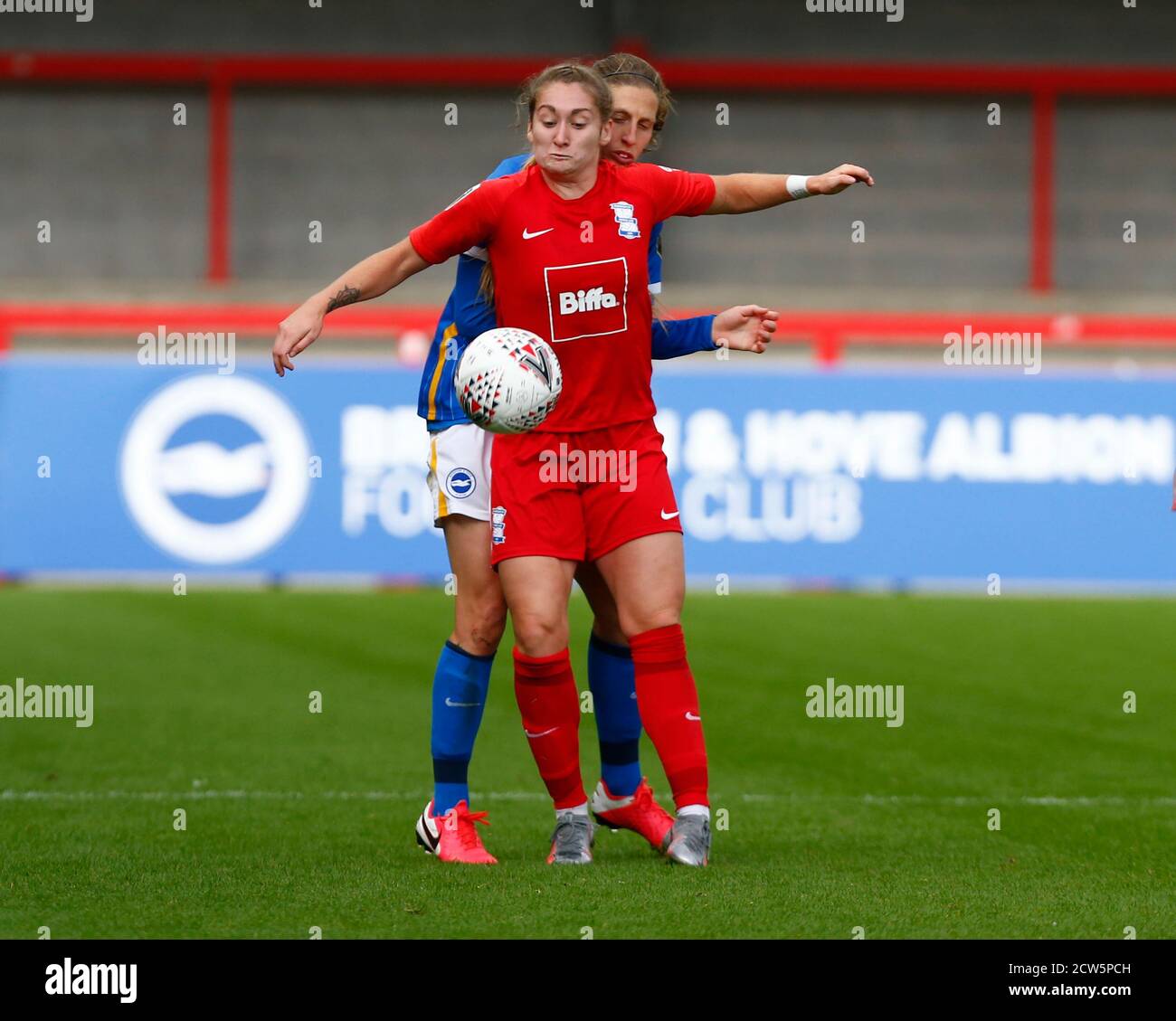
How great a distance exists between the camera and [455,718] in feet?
17.5

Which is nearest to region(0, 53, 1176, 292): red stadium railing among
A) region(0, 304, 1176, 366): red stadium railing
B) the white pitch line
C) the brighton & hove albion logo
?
region(0, 304, 1176, 366): red stadium railing

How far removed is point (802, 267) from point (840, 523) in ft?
31.0

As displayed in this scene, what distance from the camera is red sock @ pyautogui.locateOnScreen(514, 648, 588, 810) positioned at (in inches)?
203

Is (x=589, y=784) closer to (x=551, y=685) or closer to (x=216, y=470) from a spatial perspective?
(x=551, y=685)

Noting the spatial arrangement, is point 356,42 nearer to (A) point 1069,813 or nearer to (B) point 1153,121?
(B) point 1153,121

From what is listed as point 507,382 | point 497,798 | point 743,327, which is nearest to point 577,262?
point 507,382

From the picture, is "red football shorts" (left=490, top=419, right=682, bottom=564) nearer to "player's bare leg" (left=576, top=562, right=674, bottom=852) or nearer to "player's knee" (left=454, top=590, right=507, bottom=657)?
"player's knee" (left=454, top=590, right=507, bottom=657)

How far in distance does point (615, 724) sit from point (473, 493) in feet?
2.57

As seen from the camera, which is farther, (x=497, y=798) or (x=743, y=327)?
(x=497, y=798)

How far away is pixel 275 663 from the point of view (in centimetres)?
1026

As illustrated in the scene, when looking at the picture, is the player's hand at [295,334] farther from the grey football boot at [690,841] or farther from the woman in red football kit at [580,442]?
the grey football boot at [690,841]

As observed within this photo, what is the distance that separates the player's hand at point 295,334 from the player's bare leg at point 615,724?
3.47 ft

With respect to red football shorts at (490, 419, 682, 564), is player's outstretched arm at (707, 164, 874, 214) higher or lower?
higher
